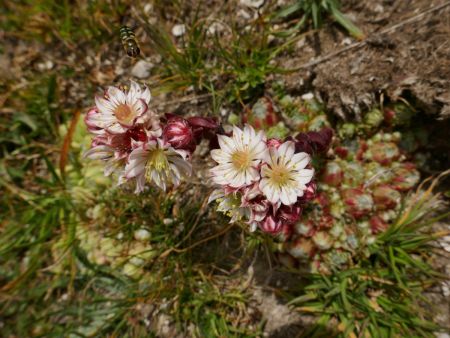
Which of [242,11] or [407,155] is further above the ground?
[242,11]

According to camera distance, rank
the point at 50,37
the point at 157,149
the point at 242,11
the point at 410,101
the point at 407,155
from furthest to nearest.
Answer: the point at 50,37 < the point at 242,11 < the point at 407,155 < the point at 410,101 < the point at 157,149

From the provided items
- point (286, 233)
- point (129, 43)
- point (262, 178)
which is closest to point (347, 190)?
point (286, 233)

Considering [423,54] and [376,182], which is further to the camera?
[376,182]

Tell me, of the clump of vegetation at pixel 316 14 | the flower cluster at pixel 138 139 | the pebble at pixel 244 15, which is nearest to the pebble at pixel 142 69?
the pebble at pixel 244 15

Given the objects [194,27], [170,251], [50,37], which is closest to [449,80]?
[194,27]

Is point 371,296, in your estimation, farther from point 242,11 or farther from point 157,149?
point 242,11

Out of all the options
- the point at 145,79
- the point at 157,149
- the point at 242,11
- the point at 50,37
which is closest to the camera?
the point at 157,149

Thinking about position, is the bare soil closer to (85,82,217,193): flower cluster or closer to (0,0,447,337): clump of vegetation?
(0,0,447,337): clump of vegetation

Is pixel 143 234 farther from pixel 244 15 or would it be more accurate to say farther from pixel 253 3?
pixel 253 3
